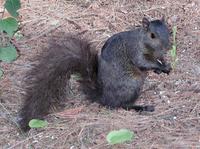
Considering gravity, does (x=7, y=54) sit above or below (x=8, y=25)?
below

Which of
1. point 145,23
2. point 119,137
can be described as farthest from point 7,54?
point 119,137

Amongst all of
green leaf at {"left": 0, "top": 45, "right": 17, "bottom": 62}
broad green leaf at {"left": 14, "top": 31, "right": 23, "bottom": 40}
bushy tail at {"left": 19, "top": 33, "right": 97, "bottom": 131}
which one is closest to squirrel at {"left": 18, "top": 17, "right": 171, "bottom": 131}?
bushy tail at {"left": 19, "top": 33, "right": 97, "bottom": 131}

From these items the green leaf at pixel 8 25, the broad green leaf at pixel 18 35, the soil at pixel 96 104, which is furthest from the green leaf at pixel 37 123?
the broad green leaf at pixel 18 35

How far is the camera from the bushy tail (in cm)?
364

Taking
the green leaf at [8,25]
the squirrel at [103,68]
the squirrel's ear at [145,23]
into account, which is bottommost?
the squirrel at [103,68]

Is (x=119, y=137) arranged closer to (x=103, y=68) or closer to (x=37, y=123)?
(x=37, y=123)

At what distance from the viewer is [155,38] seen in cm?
379

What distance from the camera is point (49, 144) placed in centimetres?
350

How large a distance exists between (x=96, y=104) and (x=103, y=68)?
0.27m

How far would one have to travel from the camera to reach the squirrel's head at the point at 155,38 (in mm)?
3736

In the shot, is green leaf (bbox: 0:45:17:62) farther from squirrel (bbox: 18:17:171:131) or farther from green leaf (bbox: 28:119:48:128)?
green leaf (bbox: 28:119:48:128)

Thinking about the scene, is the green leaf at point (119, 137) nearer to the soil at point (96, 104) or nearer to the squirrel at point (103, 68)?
the soil at point (96, 104)

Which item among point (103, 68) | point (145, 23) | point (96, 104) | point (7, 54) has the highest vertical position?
point (145, 23)

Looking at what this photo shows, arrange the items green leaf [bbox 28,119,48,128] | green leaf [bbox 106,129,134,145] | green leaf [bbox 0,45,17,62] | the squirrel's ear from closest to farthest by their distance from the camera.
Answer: green leaf [bbox 106,129,134,145] < green leaf [bbox 28,119,48,128] < the squirrel's ear < green leaf [bbox 0,45,17,62]
